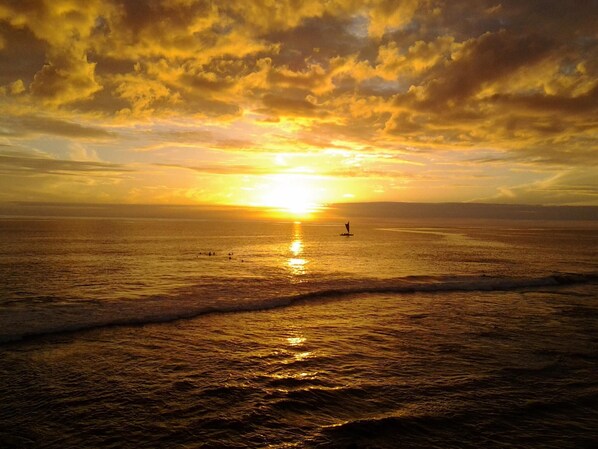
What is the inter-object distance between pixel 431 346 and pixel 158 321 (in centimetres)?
1354

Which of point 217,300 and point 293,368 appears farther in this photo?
point 217,300

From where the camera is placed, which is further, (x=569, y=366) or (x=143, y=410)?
(x=569, y=366)

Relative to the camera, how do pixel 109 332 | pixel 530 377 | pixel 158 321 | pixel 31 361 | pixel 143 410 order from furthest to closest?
1. pixel 158 321
2. pixel 109 332
3. pixel 31 361
4. pixel 530 377
5. pixel 143 410

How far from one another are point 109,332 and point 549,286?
34375mm

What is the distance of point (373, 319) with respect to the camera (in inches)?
803

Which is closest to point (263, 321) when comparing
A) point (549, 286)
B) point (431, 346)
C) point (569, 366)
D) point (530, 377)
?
point (431, 346)

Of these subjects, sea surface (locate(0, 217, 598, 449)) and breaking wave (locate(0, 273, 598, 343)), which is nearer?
sea surface (locate(0, 217, 598, 449))

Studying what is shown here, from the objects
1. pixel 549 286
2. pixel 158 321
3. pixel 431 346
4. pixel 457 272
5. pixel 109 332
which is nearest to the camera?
pixel 431 346

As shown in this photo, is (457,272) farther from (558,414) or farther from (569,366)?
(558,414)

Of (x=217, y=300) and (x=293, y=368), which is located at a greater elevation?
(x=293, y=368)

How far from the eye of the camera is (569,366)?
1362 centimetres

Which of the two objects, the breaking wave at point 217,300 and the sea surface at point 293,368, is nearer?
the sea surface at point 293,368

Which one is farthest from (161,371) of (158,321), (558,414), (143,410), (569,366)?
(569,366)

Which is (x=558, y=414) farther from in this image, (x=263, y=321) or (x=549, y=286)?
(x=549, y=286)
